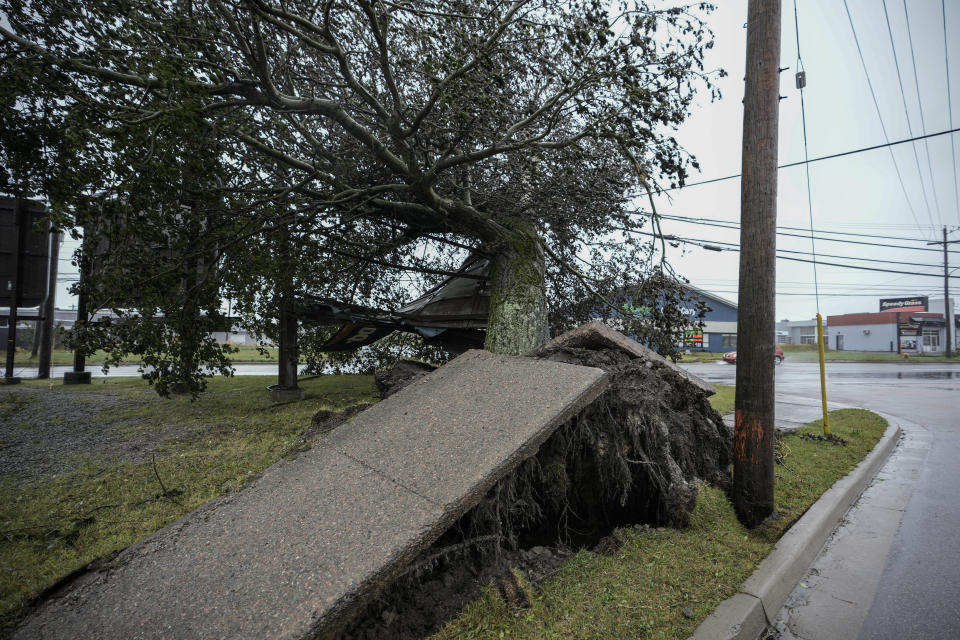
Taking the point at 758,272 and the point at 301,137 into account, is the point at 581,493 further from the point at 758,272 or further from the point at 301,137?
the point at 301,137

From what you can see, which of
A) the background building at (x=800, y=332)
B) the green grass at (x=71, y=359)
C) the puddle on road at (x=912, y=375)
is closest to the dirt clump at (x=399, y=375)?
the green grass at (x=71, y=359)

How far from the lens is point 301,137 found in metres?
7.75

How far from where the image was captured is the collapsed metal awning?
7.73m

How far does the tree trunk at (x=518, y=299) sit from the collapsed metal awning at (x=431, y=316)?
59.8 inches

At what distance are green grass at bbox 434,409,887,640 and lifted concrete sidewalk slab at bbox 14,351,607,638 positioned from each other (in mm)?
540

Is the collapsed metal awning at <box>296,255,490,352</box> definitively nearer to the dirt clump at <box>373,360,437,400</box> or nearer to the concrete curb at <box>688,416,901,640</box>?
the dirt clump at <box>373,360,437,400</box>

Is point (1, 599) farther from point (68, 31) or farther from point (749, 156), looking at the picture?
point (749, 156)

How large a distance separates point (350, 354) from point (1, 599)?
749cm

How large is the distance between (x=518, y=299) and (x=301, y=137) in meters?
4.84

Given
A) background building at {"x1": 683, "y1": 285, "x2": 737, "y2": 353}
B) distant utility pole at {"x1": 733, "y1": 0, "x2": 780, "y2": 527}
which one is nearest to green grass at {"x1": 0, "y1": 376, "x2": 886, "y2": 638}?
distant utility pole at {"x1": 733, "y1": 0, "x2": 780, "y2": 527}

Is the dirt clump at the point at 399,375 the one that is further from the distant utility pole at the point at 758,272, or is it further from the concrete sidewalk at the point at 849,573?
the concrete sidewalk at the point at 849,573

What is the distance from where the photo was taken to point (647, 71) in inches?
193

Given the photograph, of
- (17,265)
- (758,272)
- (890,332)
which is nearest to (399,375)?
(758,272)

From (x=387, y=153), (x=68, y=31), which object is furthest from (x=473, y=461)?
(x=68, y=31)
